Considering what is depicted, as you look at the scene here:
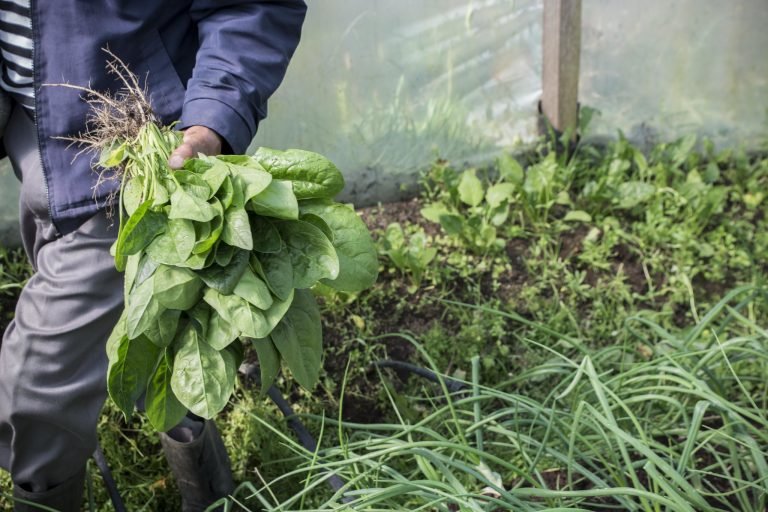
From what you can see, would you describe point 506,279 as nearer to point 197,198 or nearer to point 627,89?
point 627,89

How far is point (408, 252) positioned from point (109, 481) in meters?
1.05

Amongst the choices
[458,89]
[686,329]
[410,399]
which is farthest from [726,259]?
[410,399]

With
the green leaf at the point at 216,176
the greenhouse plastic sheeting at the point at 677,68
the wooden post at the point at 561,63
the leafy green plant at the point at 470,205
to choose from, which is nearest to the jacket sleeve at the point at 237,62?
the green leaf at the point at 216,176

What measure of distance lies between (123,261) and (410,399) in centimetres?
109

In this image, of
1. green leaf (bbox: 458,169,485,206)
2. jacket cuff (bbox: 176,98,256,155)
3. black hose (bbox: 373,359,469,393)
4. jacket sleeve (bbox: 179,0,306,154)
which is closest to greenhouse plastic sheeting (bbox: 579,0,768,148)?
green leaf (bbox: 458,169,485,206)

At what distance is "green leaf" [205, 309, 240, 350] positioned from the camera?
1178 millimetres

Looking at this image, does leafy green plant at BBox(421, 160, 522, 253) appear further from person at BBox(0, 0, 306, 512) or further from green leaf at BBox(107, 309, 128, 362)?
green leaf at BBox(107, 309, 128, 362)

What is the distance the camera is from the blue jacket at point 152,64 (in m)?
1.43

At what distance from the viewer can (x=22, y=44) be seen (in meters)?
1.46

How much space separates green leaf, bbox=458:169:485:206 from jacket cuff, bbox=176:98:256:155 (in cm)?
129

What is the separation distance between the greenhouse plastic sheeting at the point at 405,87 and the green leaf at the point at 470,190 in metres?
0.25

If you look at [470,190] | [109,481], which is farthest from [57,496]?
[470,190]

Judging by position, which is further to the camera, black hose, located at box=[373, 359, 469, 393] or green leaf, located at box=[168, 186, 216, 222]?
black hose, located at box=[373, 359, 469, 393]

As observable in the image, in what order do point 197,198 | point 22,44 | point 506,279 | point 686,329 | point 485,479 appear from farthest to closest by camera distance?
point 506,279 → point 686,329 → point 22,44 → point 485,479 → point 197,198
